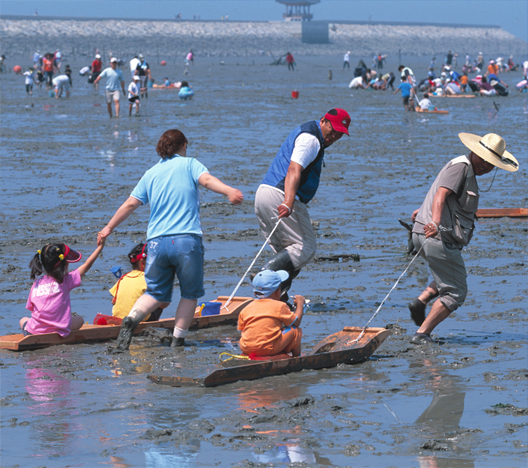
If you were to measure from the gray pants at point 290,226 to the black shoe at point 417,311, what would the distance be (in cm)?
99

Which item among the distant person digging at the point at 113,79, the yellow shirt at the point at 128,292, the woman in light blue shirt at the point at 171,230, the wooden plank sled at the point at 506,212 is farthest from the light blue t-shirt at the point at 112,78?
the woman in light blue shirt at the point at 171,230

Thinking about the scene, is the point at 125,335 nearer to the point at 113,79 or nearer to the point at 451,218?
the point at 451,218

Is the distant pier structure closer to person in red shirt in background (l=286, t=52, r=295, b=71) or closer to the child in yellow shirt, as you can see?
person in red shirt in background (l=286, t=52, r=295, b=71)

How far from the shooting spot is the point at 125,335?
685cm

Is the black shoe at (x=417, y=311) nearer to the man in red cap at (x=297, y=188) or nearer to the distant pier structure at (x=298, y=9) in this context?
the man in red cap at (x=297, y=188)

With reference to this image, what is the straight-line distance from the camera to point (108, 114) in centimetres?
2795

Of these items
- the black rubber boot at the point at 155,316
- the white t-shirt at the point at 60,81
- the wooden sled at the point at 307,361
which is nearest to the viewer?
the wooden sled at the point at 307,361

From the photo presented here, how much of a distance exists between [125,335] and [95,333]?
423mm

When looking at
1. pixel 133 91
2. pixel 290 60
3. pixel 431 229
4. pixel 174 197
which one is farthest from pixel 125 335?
pixel 290 60

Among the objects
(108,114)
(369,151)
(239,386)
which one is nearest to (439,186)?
(239,386)

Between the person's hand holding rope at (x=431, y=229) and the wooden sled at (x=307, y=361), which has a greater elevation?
the person's hand holding rope at (x=431, y=229)

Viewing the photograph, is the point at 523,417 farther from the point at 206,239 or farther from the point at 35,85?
the point at 35,85

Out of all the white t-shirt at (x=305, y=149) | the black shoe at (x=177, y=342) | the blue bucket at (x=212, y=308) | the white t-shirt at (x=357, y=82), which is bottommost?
the white t-shirt at (x=357, y=82)

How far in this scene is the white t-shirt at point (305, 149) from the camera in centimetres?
734
